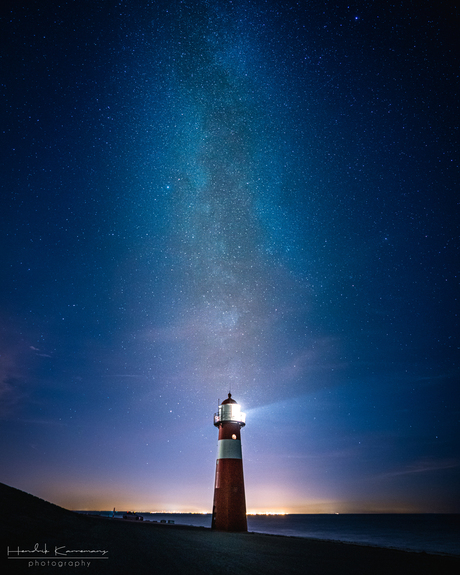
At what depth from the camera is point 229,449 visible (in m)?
23.0

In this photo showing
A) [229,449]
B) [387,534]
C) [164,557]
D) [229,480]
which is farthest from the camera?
[387,534]

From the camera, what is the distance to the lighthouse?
72.0ft

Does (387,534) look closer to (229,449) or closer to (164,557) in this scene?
(229,449)

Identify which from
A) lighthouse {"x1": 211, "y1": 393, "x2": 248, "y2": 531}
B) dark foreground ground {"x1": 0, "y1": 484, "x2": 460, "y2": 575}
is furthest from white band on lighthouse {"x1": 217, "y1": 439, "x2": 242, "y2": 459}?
dark foreground ground {"x1": 0, "y1": 484, "x2": 460, "y2": 575}

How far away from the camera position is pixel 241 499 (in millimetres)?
22406

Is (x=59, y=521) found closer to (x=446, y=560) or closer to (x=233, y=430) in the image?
(x=233, y=430)

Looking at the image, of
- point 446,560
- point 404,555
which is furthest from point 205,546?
point 446,560

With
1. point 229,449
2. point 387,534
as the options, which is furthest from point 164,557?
point 387,534

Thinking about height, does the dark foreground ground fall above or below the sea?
above

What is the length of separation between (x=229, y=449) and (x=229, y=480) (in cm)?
180

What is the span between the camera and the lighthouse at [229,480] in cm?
2194

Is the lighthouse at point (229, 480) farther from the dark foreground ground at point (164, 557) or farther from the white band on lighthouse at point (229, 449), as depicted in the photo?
the dark foreground ground at point (164, 557)

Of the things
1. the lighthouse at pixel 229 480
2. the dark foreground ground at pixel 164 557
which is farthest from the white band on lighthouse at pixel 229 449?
the dark foreground ground at pixel 164 557

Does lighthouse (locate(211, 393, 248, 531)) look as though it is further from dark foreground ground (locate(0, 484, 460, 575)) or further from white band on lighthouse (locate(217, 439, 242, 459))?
dark foreground ground (locate(0, 484, 460, 575))
